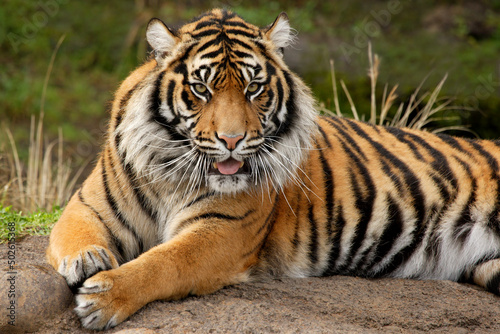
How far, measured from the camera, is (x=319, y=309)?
2.86m

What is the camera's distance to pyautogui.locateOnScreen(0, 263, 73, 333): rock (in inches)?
96.0

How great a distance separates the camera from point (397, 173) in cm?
372

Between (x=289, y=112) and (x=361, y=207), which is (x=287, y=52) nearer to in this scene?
(x=361, y=207)

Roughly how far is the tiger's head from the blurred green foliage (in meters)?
3.61

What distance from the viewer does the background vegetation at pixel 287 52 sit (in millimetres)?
7129

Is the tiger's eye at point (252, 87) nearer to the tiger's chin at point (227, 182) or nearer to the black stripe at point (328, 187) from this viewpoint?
the tiger's chin at point (227, 182)

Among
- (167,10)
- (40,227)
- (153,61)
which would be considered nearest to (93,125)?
(167,10)

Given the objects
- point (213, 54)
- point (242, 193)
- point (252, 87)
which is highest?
point (213, 54)

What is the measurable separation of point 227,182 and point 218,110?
1.22 feet

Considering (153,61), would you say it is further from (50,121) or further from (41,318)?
(50,121)

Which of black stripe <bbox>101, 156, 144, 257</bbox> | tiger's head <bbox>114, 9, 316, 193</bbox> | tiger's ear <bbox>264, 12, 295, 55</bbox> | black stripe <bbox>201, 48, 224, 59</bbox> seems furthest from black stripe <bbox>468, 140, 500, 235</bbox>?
black stripe <bbox>101, 156, 144, 257</bbox>

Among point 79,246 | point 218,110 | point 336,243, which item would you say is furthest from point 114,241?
point 336,243

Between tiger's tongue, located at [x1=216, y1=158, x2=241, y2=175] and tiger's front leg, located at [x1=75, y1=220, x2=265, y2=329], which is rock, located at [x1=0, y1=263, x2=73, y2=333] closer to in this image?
tiger's front leg, located at [x1=75, y1=220, x2=265, y2=329]

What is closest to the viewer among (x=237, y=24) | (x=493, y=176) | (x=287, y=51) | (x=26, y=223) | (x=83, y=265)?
(x=83, y=265)
